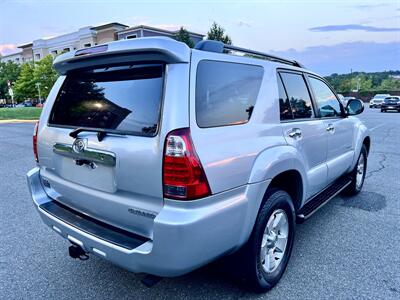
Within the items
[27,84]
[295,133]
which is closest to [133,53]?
[295,133]

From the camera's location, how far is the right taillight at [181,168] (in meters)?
1.88

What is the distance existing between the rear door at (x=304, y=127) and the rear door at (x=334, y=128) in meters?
0.19

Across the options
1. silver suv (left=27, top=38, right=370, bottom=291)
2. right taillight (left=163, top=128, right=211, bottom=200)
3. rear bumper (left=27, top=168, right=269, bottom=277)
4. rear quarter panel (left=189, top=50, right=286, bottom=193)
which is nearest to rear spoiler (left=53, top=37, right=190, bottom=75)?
silver suv (left=27, top=38, right=370, bottom=291)

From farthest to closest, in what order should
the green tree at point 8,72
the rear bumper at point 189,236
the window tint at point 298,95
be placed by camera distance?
the green tree at point 8,72
the window tint at point 298,95
the rear bumper at point 189,236

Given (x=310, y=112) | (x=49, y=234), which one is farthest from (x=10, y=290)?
(x=310, y=112)

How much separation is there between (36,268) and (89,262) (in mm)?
472

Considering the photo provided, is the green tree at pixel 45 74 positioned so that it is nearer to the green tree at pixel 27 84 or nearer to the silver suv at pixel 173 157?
the green tree at pixel 27 84

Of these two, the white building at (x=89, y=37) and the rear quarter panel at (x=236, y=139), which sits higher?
the white building at (x=89, y=37)

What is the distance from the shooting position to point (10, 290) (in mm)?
2662

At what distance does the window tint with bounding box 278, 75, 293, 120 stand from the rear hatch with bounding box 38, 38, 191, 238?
1.21 m

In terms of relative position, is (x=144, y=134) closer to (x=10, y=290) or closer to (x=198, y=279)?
(x=198, y=279)

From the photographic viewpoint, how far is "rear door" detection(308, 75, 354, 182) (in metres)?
3.68

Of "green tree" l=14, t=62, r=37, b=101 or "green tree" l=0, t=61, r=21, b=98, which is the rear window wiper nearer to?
"green tree" l=14, t=62, r=37, b=101

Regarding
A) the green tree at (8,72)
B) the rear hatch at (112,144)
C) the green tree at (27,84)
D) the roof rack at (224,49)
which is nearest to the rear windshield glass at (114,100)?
the rear hatch at (112,144)
